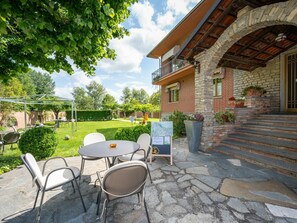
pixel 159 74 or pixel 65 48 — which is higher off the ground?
pixel 159 74

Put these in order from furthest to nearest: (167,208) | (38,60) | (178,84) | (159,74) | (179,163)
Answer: (159,74), (178,84), (179,163), (38,60), (167,208)

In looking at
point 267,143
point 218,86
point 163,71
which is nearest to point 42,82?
point 163,71

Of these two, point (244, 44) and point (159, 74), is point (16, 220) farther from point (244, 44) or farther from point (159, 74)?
point (159, 74)

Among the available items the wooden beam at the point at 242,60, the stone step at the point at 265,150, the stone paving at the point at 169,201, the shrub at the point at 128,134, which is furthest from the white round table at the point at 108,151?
the wooden beam at the point at 242,60

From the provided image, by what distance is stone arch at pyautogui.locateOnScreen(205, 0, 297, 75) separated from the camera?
115 inches

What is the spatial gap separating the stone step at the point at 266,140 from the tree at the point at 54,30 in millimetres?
5186

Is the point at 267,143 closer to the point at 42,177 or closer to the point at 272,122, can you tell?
the point at 272,122

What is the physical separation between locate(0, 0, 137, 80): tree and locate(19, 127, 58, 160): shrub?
172 cm

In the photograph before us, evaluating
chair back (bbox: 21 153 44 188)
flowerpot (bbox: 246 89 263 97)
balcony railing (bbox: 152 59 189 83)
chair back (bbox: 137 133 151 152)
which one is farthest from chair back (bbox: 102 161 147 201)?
balcony railing (bbox: 152 59 189 83)

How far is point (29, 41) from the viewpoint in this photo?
10.1 ft

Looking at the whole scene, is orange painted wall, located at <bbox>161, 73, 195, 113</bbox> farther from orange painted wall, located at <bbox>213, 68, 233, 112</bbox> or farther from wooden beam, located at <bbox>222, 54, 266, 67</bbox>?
wooden beam, located at <bbox>222, 54, 266, 67</bbox>

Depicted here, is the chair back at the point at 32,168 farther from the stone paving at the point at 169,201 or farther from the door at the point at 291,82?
the door at the point at 291,82

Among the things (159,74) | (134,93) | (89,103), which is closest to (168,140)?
(159,74)

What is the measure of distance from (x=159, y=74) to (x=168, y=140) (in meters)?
10.9
